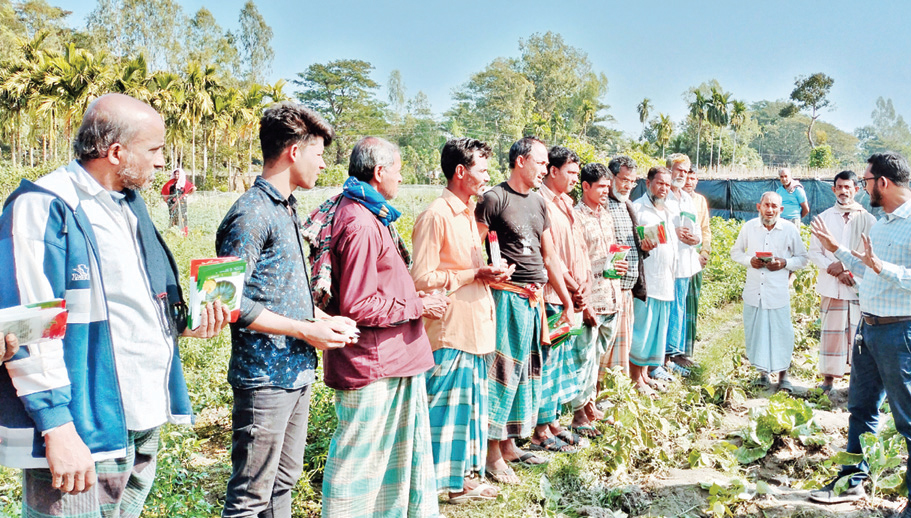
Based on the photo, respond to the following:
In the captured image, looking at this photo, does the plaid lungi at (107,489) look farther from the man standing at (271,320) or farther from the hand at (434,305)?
the hand at (434,305)

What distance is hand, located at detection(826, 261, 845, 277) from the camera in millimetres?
5121

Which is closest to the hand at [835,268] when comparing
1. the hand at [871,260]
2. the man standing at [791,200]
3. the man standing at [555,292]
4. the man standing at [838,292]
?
the man standing at [838,292]

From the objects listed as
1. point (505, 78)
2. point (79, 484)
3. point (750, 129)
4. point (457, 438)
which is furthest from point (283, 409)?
point (750, 129)

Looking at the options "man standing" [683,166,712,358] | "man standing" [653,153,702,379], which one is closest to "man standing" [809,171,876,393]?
"man standing" [653,153,702,379]

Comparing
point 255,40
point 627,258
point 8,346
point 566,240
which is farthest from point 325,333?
point 255,40

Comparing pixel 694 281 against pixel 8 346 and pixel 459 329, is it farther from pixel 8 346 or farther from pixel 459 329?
pixel 8 346

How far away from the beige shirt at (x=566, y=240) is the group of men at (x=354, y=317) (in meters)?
0.02

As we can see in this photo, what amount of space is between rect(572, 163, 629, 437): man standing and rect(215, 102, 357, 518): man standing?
2.63 m

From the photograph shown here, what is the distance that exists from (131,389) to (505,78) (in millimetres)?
54972

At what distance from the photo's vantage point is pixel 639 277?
16.8 ft

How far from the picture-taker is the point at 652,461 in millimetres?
3889

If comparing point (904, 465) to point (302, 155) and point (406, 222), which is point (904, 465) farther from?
point (406, 222)

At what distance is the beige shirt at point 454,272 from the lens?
10.5 feet

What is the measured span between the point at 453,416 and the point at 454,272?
2.44 ft
